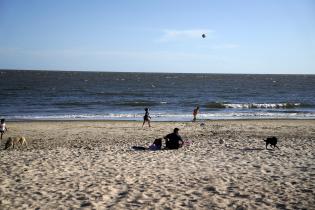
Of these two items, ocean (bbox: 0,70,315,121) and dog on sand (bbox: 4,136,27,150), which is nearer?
dog on sand (bbox: 4,136,27,150)

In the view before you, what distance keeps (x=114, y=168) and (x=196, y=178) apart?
2.42m

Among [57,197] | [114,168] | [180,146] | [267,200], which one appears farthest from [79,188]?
[180,146]

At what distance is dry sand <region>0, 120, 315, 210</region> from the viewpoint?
7.12 m

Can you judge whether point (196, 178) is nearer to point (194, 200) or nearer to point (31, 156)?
point (194, 200)

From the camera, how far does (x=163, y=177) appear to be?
29.1 feet

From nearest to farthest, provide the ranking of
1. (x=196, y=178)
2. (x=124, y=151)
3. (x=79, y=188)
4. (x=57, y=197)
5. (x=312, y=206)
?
1. (x=312, y=206)
2. (x=57, y=197)
3. (x=79, y=188)
4. (x=196, y=178)
5. (x=124, y=151)

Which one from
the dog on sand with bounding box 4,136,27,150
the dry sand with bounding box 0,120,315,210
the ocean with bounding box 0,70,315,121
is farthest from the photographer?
the ocean with bounding box 0,70,315,121

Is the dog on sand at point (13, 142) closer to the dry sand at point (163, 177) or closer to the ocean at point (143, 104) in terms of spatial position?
the dry sand at point (163, 177)

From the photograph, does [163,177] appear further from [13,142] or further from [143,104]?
[143,104]

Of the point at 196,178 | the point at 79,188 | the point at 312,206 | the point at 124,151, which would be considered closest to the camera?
the point at 312,206

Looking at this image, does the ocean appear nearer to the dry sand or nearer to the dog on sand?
the dog on sand

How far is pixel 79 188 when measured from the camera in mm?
8008

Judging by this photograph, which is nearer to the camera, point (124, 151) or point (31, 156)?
point (31, 156)

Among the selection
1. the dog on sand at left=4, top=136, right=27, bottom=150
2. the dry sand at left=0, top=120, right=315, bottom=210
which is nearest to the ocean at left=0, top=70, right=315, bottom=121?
the dog on sand at left=4, top=136, right=27, bottom=150
